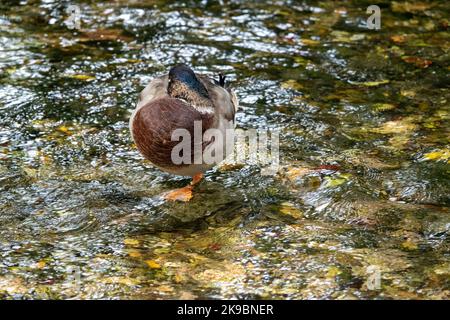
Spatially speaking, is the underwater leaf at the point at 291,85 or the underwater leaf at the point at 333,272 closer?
the underwater leaf at the point at 333,272

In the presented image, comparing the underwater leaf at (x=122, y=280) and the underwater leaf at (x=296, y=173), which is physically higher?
the underwater leaf at (x=122, y=280)

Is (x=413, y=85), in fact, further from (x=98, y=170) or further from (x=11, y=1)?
(x=11, y=1)

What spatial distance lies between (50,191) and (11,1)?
434cm

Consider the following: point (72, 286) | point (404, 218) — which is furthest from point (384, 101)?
point (72, 286)

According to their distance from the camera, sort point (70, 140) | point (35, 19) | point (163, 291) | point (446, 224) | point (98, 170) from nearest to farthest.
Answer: point (163, 291), point (446, 224), point (98, 170), point (70, 140), point (35, 19)

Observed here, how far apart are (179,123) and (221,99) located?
78cm

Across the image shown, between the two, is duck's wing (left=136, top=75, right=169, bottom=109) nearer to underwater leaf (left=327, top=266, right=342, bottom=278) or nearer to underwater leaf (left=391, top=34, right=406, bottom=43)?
underwater leaf (left=327, top=266, right=342, bottom=278)

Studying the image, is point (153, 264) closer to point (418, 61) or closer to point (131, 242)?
point (131, 242)

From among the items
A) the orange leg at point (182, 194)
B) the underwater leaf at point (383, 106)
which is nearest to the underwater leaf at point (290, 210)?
the orange leg at point (182, 194)

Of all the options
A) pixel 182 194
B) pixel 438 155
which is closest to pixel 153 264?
pixel 182 194

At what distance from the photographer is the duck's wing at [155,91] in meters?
4.71

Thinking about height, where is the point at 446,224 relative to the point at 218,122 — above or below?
below

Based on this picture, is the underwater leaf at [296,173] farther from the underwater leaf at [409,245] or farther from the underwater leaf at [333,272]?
the underwater leaf at [333,272]

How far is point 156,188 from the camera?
522 centimetres
